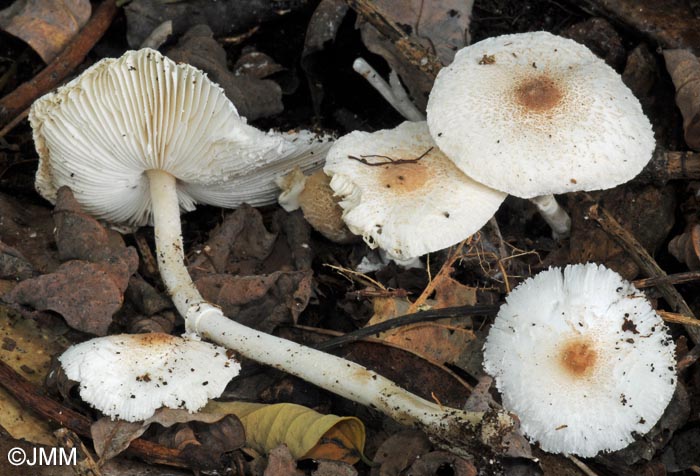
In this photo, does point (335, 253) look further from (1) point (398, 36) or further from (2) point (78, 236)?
(2) point (78, 236)

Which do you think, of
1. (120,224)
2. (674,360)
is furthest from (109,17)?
(674,360)

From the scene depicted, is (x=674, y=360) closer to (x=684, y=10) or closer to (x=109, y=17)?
(x=684, y=10)

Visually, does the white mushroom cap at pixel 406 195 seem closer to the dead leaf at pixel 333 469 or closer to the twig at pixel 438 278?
the twig at pixel 438 278

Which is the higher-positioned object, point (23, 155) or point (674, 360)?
point (23, 155)

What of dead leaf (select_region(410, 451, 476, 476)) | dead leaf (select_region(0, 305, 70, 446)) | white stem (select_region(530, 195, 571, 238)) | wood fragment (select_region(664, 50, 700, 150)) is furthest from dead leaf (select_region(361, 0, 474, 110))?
dead leaf (select_region(0, 305, 70, 446))

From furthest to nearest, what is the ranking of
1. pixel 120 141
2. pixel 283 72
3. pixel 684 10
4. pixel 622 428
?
1. pixel 283 72
2. pixel 684 10
3. pixel 120 141
4. pixel 622 428

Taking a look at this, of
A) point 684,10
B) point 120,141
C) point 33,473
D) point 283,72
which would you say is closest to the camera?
point 33,473

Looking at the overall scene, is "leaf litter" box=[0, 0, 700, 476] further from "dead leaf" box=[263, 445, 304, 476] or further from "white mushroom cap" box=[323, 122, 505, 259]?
"white mushroom cap" box=[323, 122, 505, 259]

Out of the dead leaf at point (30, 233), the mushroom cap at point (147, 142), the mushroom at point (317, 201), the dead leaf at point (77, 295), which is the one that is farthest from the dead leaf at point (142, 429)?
the mushroom cap at point (147, 142)
